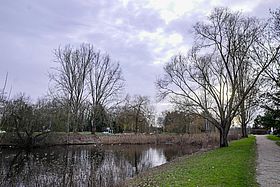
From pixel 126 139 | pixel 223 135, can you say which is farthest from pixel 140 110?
pixel 223 135

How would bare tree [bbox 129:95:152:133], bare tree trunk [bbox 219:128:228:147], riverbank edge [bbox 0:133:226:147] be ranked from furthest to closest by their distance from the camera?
bare tree [bbox 129:95:152:133] → riverbank edge [bbox 0:133:226:147] → bare tree trunk [bbox 219:128:228:147]

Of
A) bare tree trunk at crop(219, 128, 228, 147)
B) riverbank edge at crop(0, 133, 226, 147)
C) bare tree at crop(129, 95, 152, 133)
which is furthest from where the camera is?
bare tree at crop(129, 95, 152, 133)

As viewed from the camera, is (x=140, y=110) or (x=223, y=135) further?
(x=140, y=110)

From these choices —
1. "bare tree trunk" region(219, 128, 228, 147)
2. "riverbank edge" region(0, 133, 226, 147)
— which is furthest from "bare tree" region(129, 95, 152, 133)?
"bare tree trunk" region(219, 128, 228, 147)

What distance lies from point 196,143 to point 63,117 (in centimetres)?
1829

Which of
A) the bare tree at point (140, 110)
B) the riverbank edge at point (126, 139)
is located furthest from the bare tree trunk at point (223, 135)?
the bare tree at point (140, 110)

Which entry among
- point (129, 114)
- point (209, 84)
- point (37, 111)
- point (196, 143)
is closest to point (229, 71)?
point (209, 84)

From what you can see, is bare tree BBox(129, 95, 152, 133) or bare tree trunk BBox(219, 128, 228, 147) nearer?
bare tree trunk BBox(219, 128, 228, 147)

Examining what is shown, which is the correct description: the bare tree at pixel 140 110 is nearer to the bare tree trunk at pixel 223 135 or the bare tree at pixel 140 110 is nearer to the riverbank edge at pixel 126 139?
the riverbank edge at pixel 126 139

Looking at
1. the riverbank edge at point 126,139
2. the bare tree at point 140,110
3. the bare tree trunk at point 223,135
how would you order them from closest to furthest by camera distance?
the bare tree trunk at point 223,135 → the riverbank edge at point 126,139 → the bare tree at point 140,110

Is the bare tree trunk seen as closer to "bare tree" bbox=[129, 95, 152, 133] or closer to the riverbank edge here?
the riverbank edge

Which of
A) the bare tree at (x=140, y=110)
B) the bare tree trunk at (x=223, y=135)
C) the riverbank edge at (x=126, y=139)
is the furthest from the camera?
the bare tree at (x=140, y=110)

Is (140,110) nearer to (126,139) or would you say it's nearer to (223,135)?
(126,139)

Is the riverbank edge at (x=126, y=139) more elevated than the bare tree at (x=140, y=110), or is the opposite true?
the bare tree at (x=140, y=110)
